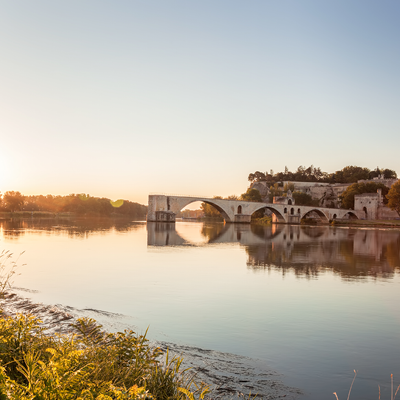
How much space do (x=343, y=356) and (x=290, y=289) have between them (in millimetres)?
5383

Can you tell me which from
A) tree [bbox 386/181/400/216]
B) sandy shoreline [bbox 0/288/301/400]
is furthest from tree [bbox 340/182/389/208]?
sandy shoreline [bbox 0/288/301/400]

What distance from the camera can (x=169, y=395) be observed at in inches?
133

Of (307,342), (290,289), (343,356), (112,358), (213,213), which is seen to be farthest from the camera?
(213,213)

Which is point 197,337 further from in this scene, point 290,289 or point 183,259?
point 183,259

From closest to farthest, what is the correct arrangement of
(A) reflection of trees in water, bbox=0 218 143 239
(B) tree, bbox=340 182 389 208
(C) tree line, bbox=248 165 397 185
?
1. (A) reflection of trees in water, bbox=0 218 143 239
2. (B) tree, bbox=340 182 389 208
3. (C) tree line, bbox=248 165 397 185

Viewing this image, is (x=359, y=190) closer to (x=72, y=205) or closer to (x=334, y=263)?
(x=72, y=205)

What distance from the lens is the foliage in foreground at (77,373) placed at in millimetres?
2514

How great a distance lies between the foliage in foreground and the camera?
8.25 feet

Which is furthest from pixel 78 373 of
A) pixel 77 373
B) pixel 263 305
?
A: pixel 263 305

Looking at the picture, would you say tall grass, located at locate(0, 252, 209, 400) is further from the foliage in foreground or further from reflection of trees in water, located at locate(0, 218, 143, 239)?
reflection of trees in water, located at locate(0, 218, 143, 239)

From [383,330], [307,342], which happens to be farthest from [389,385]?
[383,330]

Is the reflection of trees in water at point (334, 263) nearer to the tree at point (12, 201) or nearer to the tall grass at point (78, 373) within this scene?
the tall grass at point (78, 373)

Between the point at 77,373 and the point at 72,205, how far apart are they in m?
98.2

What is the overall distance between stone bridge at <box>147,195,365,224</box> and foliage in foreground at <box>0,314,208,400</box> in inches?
2357
